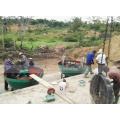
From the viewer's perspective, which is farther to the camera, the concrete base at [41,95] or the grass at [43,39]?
the grass at [43,39]

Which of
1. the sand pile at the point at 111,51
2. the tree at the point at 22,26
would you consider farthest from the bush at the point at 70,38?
the tree at the point at 22,26

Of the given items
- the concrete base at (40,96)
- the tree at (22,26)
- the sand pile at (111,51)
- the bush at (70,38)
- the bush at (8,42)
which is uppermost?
the tree at (22,26)

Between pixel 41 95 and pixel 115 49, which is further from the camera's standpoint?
Result: pixel 115 49

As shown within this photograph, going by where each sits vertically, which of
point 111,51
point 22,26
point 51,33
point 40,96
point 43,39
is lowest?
point 40,96

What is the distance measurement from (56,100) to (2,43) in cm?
330

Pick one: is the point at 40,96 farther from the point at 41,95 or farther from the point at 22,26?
the point at 22,26

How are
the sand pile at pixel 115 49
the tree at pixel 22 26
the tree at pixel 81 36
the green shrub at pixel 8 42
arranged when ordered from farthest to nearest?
the tree at pixel 81 36
the sand pile at pixel 115 49
the green shrub at pixel 8 42
the tree at pixel 22 26

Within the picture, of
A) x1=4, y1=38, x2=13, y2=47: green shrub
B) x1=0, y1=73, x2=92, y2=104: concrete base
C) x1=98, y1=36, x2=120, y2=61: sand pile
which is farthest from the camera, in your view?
x1=98, y1=36, x2=120, y2=61: sand pile

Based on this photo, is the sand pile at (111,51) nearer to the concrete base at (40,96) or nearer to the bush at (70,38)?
the bush at (70,38)

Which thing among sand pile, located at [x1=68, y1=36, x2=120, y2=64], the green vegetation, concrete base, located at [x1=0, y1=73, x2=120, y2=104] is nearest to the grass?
the green vegetation

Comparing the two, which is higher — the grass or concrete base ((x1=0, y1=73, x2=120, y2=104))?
the grass

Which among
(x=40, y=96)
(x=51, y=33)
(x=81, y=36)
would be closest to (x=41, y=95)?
(x=40, y=96)

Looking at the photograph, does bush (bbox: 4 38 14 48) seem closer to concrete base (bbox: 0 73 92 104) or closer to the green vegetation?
the green vegetation

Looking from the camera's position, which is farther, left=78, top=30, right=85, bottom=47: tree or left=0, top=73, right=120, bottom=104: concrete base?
left=78, top=30, right=85, bottom=47: tree
